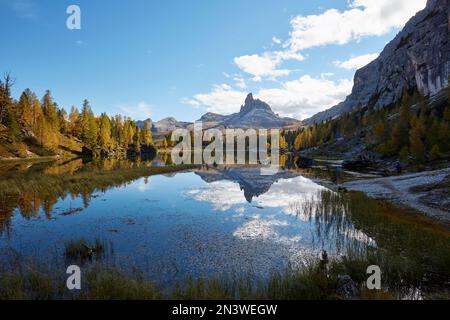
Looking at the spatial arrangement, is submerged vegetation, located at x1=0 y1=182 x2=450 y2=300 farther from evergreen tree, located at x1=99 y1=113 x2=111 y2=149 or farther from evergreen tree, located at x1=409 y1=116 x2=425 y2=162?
evergreen tree, located at x1=99 y1=113 x2=111 y2=149

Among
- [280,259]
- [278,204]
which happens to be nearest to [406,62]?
[278,204]

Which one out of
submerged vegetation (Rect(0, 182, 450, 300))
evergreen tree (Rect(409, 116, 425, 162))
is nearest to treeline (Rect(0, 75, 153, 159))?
submerged vegetation (Rect(0, 182, 450, 300))

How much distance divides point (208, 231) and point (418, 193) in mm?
26472

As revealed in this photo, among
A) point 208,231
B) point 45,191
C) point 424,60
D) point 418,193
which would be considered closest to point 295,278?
point 208,231

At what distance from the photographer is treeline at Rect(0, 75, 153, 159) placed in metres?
77.6

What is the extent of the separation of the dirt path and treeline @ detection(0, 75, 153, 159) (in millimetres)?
89677

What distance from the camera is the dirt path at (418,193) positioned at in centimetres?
2367

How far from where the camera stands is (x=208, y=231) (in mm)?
18828

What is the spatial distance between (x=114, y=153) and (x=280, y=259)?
4870 inches

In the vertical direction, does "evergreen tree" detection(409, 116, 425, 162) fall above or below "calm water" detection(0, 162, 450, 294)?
above

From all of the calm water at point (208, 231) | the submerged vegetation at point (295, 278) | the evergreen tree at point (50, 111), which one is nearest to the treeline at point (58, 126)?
the evergreen tree at point (50, 111)

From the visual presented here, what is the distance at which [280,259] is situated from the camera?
14078 millimetres
